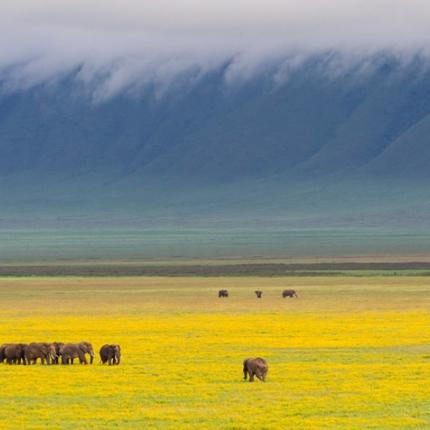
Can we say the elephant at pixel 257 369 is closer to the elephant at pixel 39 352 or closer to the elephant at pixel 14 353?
the elephant at pixel 39 352

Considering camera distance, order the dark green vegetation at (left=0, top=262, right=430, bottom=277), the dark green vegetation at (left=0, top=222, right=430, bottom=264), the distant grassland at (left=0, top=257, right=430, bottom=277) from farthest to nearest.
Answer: the dark green vegetation at (left=0, top=222, right=430, bottom=264), the distant grassland at (left=0, top=257, right=430, bottom=277), the dark green vegetation at (left=0, top=262, right=430, bottom=277)

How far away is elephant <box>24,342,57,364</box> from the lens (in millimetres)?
29594

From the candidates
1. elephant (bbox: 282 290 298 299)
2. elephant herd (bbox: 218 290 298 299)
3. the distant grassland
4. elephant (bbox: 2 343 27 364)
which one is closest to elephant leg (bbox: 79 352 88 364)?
elephant (bbox: 2 343 27 364)

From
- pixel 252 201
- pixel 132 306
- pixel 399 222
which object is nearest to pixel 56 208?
pixel 252 201

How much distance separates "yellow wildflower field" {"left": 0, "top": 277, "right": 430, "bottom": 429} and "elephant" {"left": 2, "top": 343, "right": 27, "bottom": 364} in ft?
0.89

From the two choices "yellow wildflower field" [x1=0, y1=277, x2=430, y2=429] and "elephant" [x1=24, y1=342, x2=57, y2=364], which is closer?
"yellow wildflower field" [x1=0, y1=277, x2=430, y2=429]

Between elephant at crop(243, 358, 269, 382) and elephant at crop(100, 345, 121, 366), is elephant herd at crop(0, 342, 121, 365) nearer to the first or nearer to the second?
elephant at crop(100, 345, 121, 366)

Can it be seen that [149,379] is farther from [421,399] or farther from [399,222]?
[399,222]

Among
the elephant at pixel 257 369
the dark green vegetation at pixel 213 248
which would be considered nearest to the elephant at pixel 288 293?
the elephant at pixel 257 369

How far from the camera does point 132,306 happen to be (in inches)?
1909

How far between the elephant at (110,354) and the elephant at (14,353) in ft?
5.32

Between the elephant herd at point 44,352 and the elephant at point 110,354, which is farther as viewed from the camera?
the elephant herd at point 44,352

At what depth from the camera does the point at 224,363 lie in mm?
29359

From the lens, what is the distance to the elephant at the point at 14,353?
29.7 metres
